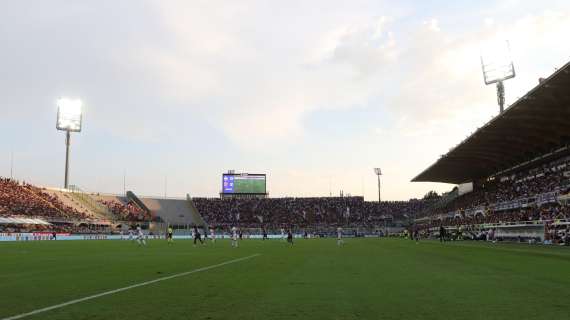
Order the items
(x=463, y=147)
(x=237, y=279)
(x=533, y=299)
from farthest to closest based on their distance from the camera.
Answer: (x=463, y=147) < (x=237, y=279) < (x=533, y=299)

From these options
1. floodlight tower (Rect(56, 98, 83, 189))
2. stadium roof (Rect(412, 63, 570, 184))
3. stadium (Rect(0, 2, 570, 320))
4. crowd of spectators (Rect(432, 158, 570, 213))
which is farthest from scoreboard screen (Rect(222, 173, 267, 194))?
crowd of spectators (Rect(432, 158, 570, 213))

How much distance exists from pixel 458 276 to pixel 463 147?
157 ft

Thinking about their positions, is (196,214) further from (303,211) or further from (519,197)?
(519,197)

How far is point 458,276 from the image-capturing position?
14062 millimetres

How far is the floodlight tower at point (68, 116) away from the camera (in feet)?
295

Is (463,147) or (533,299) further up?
(463,147)

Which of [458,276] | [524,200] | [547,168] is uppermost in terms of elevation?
[547,168]

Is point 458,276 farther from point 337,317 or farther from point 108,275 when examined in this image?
point 108,275

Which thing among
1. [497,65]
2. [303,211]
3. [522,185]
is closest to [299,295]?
[522,185]

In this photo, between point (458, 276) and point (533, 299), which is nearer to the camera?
point (533, 299)

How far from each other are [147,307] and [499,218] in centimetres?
5181

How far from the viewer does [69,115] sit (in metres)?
90.9

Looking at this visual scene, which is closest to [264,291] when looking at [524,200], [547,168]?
[524,200]

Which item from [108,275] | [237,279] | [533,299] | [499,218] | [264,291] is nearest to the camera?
[533,299]
